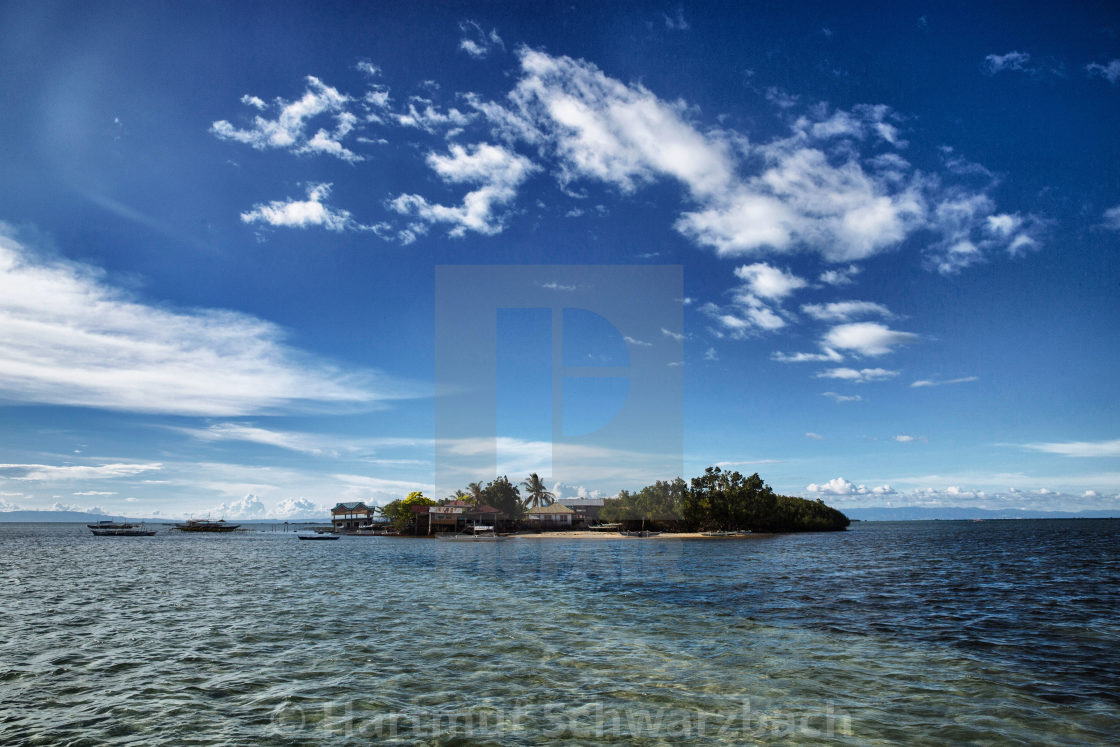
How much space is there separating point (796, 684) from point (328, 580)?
121 ft

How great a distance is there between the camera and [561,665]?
56.5 ft

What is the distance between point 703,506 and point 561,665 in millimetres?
117884

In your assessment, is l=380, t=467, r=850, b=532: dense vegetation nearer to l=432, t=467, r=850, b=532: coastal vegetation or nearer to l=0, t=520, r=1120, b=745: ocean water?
l=432, t=467, r=850, b=532: coastal vegetation

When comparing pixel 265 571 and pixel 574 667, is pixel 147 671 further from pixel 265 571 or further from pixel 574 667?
pixel 265 571

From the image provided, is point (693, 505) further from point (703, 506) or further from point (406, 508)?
point (406, 508)

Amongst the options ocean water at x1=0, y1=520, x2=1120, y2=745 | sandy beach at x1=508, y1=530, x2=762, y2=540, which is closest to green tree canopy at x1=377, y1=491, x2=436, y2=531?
sandy beach at x1=508, y1=530, x2=762, y2=540

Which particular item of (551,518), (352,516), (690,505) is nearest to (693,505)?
(690,505)

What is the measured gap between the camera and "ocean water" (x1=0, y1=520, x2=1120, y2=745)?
1232 centimetres

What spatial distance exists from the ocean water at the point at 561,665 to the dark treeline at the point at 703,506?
9513 cm

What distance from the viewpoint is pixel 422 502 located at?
5768 inches

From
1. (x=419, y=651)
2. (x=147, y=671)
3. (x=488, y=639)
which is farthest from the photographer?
(x=488, y=639)

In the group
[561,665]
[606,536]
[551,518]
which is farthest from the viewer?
[551,518]

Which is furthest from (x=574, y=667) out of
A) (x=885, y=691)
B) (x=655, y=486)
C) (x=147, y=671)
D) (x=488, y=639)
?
(x=655, y=486)

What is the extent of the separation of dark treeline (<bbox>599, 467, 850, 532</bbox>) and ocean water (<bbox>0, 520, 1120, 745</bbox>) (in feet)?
312
